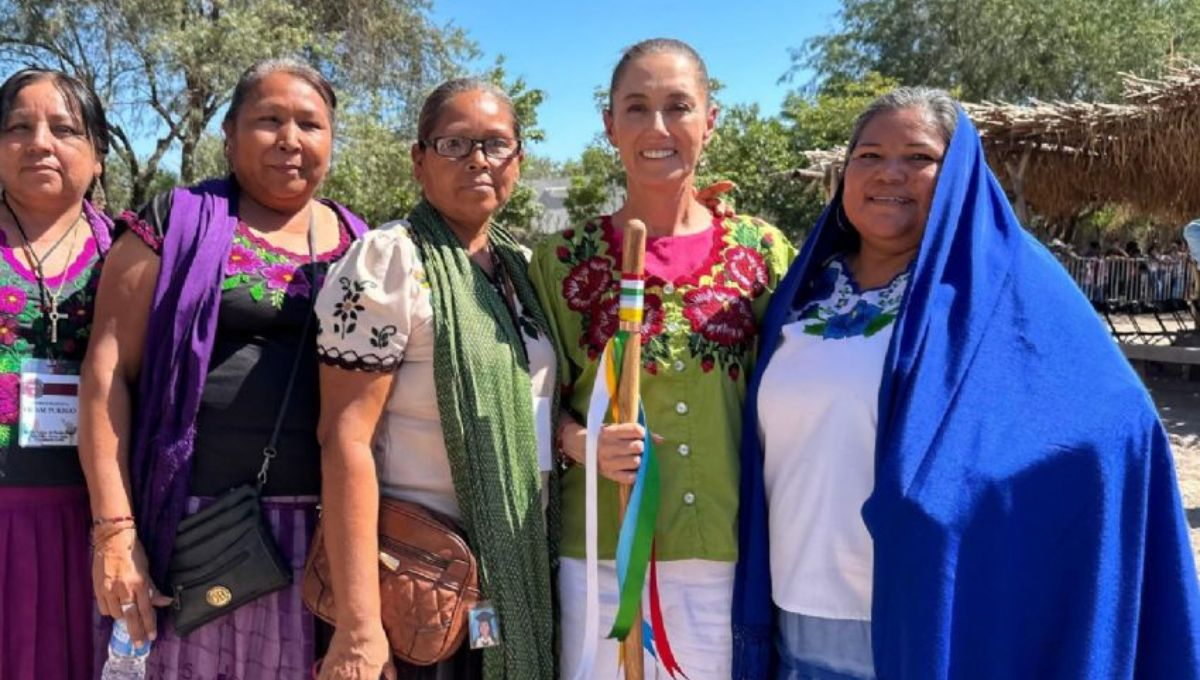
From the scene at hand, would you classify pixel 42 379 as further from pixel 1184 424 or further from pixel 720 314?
pixel 1184 424

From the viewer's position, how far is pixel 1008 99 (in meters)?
22.7

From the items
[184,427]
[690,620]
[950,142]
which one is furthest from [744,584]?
[184,427]

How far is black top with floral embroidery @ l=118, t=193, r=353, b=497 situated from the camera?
6.91 feet

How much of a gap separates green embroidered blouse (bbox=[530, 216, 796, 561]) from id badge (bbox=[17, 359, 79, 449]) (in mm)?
1171

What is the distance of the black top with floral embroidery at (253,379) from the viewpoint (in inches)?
82.9

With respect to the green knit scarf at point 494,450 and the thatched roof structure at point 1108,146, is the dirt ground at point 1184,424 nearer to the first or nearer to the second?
the thatched roof structure at point 1108,146

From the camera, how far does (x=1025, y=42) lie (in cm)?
2228

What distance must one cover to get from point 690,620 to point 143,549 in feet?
4.11

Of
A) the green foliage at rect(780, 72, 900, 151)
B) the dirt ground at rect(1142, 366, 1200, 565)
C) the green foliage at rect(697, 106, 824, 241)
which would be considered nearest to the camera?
the dirt ground at rect(1142, 366, 1200, 565)

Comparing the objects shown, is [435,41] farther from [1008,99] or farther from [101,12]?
[1008,99]

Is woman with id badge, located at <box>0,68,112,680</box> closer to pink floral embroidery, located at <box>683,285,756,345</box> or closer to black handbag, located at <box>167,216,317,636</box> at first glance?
black handbag, located at <box>167,216,317,636</box>

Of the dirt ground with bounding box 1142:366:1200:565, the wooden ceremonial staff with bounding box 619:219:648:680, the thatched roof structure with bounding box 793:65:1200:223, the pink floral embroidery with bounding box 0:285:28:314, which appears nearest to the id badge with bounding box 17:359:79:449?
the pink floral embroidery with bounding box 0:285:28:314

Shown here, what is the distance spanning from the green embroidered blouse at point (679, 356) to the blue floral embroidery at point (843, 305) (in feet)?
0.52

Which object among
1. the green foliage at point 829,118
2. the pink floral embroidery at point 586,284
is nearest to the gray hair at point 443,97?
the pink floral embroidery at point 586,284
